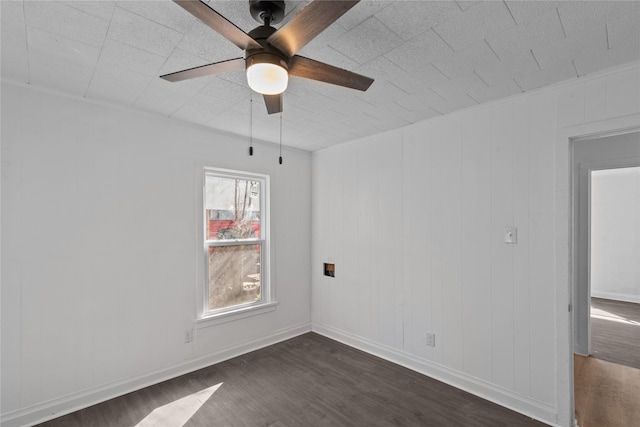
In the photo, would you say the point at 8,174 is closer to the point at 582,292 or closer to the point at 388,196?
the point at 388,196

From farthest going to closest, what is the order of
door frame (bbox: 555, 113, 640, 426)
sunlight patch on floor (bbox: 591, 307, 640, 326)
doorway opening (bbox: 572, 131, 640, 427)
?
sunlight patch on floor (bbox: 591, 307, 640, 326) < doorway opening (bbox: 572, 131, 640, 427) < door frame (bbox: 555, 113, 640, 426)

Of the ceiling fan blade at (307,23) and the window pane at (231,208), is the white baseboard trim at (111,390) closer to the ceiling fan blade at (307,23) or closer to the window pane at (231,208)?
the window pane at (231,208)

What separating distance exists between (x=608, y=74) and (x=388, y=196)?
77.6 inches

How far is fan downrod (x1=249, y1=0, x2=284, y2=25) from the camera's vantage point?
4.62 feet

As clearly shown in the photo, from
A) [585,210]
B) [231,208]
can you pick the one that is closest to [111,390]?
[231,208]

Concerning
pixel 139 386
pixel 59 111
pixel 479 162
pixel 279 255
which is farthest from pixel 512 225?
pixel 59 111

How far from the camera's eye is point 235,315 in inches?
138

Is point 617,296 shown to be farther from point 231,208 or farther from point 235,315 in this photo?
point 231,208

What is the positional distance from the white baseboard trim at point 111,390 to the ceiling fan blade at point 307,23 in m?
3.04

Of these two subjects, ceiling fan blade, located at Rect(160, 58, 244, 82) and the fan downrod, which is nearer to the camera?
the fan downrod

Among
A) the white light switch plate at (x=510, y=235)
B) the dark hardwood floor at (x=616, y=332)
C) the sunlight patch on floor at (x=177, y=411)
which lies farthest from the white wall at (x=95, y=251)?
the dark hardwood floor at (x=616, y=332)

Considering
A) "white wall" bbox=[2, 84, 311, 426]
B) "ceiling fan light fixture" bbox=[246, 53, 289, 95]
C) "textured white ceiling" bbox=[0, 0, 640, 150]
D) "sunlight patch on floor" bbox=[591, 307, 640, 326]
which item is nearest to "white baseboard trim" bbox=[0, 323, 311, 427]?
"white wall" bbox=[2, 84, 311, 426]

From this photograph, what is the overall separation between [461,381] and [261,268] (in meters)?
2.46

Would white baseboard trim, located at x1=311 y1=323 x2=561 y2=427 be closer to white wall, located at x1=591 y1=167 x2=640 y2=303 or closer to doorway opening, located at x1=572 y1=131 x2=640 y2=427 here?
doorway opening, located at x1=572 y1=131 x2=640 y2=427
